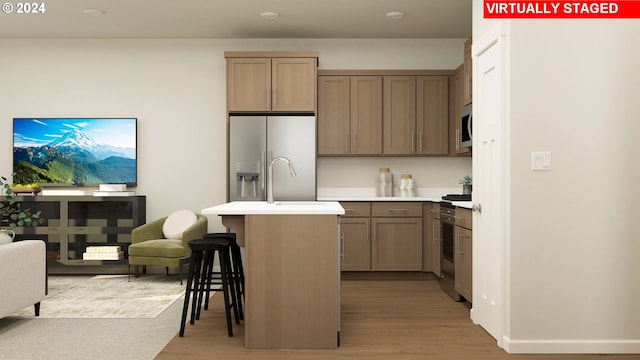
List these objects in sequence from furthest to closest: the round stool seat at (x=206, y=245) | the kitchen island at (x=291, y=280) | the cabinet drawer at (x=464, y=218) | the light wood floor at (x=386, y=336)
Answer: the cabinet drawer at (x=464, y=218) → the round stool seat at (x=206, y=245) → the kitchen island at (x=291, y=280) → the light wood floor at (x=386, y=336)

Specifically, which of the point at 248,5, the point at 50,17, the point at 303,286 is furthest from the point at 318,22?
the point at 303,286

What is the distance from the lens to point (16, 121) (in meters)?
6.74

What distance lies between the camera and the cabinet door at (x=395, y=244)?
6.18 meters

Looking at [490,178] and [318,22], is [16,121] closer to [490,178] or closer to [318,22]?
[318,22]

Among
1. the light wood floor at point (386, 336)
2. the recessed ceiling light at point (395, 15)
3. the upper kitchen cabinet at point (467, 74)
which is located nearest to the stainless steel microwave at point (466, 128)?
the upper kitchen cabinet at point (467, 74)

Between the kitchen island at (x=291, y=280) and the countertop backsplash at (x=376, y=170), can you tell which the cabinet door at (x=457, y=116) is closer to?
the countertop backsplash at (x=376, y=170)

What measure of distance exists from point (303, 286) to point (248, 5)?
3.06m

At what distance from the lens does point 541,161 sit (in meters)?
3.55

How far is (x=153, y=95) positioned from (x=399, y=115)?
2.88 metres

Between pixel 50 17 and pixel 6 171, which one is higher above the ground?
pixel 50 17

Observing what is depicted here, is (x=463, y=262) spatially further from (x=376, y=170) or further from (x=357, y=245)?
(x=376, y=170)

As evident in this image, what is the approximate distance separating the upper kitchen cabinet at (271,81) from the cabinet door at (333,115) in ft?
0.95

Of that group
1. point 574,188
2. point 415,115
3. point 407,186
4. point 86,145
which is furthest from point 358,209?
point 86,145

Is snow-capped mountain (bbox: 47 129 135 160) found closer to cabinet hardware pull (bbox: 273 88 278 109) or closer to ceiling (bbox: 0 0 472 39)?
ceiling (bbox: 0 0 472 39)
